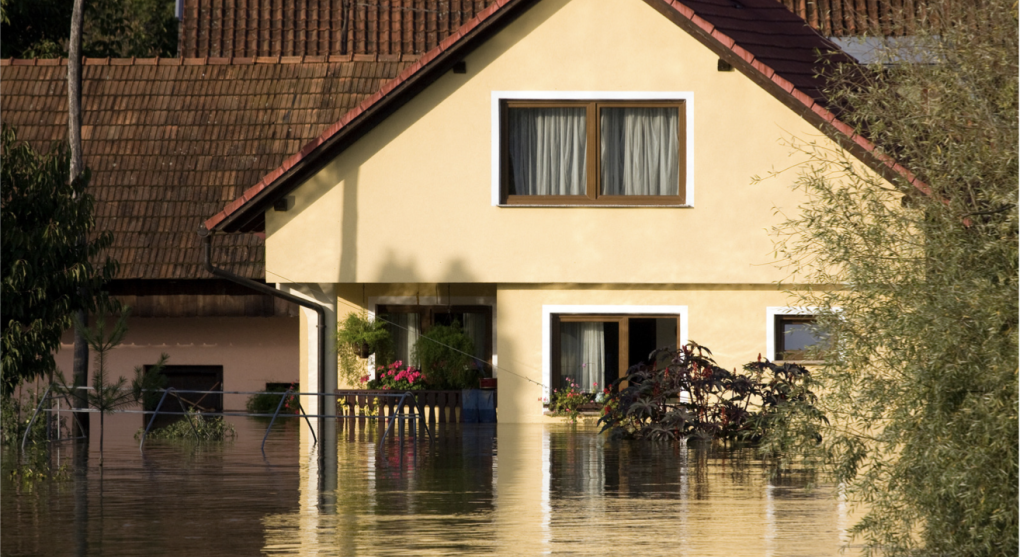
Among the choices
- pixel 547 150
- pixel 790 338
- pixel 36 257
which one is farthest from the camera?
pixel 790 338

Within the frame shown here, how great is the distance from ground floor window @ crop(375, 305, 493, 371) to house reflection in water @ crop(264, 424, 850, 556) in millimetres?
4854

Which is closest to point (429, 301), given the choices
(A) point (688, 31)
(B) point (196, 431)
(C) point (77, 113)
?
(B) point (196, 431)

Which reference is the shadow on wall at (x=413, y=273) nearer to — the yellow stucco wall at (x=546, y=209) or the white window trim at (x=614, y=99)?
the yellow stucco wall at (x=546, y=209)

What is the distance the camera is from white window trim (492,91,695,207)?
2017 cm

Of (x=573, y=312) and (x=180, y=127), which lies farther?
(x=180, y=127)

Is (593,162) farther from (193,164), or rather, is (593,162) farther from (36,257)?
(193,164)

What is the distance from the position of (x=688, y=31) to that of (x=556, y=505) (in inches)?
374

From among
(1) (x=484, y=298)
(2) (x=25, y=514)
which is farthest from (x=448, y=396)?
(2) (x=25, y=514)

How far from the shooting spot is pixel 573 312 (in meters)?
20.9

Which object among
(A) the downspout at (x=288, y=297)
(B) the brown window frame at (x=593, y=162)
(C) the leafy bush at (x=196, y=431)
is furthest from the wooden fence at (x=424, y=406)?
(B) the brown window frame at (x=593, y=162)

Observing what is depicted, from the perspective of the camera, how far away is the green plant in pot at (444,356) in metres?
21.6

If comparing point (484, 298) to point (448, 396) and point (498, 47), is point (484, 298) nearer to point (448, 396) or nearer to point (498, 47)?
point (448, 396)

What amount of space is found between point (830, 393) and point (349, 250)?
39.6 ft

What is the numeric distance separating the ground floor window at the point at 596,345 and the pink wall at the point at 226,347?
578 centimetres
